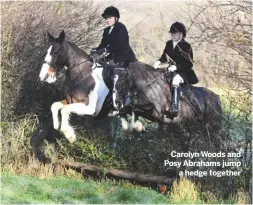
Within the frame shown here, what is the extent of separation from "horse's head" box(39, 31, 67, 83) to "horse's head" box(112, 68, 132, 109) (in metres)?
1.08

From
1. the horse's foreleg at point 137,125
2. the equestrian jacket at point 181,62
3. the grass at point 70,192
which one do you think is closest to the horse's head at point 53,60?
the horse's foreleg at point 137,125

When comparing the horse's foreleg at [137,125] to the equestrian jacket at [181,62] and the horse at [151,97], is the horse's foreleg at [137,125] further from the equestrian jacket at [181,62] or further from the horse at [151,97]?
the equestrian jacket at [181,62]

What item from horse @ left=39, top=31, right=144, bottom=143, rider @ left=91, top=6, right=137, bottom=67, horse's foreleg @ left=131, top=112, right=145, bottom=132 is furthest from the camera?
rider @ left=91, top=6, right=137, bottom=67

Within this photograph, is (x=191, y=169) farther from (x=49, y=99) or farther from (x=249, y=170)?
→ (x=49, y=99)

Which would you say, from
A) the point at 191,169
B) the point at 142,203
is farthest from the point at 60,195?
the point at 191,169

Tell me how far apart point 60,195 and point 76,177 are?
6.16ft

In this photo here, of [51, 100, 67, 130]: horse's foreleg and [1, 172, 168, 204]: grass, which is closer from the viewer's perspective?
[1, 172, 168, 204]: grass

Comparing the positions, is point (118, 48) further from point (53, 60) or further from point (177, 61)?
point (53, 60)

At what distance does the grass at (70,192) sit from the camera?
903 cm

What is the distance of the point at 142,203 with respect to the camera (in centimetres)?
901

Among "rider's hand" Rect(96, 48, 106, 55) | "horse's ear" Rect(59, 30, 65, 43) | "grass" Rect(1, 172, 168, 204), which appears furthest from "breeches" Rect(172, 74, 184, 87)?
"horse's ear" Rect(59, 30, 65, 43)

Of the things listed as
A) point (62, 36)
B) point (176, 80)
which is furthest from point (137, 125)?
point (62, 36)

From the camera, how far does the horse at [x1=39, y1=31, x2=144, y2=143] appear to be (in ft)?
35.8

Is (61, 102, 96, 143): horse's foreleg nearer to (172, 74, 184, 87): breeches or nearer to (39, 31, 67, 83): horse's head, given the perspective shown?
(39, 31, 67, 83): horse's head
